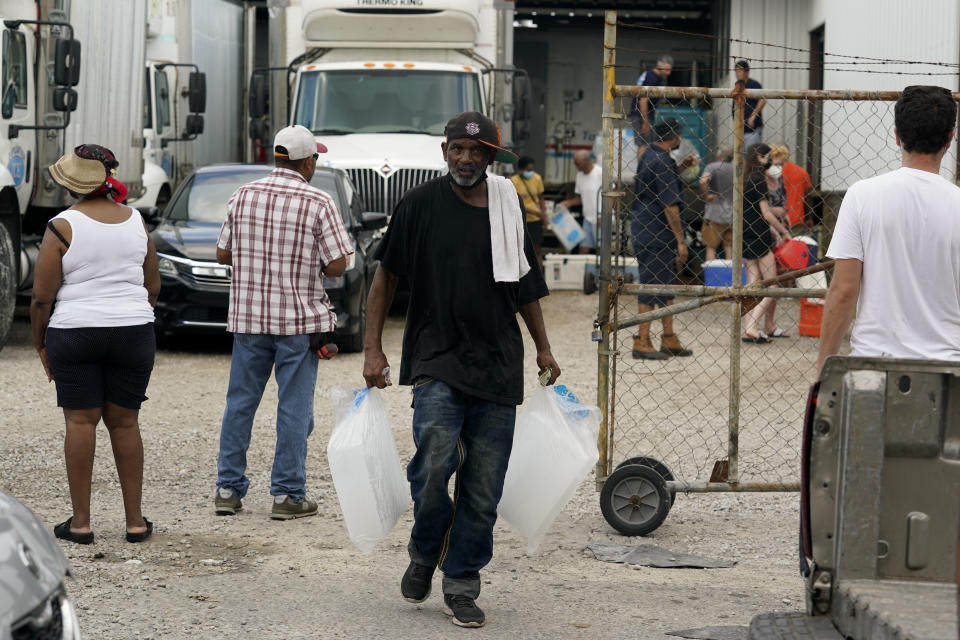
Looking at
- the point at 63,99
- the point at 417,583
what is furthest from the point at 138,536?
the point at 63,99

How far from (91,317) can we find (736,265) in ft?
9.42

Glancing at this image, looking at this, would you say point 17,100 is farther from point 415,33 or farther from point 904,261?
point 904,261

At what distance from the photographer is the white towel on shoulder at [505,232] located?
514 centimetres

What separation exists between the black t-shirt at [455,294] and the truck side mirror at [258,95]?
37.1 ft

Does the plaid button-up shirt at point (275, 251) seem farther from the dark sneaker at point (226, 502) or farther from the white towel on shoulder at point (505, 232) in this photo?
the white towel on shoulder at point (505, 232)

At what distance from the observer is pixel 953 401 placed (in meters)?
3.90

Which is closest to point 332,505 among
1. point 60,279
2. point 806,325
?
point 60,279

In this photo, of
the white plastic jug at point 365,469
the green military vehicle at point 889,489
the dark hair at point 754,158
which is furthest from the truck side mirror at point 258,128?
the green military vehicle at point 889,489

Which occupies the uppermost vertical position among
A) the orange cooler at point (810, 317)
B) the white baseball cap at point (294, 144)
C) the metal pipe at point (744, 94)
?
the metal pipe at point (744, 94)

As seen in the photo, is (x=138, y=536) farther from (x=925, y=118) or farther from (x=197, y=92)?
(x=197, y=92)

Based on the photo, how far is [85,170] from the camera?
6.07 m

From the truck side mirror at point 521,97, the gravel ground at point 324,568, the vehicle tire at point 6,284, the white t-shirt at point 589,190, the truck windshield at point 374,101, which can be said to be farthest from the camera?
the white t-shirt at point 589,190

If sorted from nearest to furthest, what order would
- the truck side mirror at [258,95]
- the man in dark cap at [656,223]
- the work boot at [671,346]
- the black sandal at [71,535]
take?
the black sandal at [71,535]
the man in dark cap at [656,223]
the work boot at [671,346]
the truck side mirror at [258,95]

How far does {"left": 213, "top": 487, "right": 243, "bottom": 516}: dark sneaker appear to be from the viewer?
272 inches
